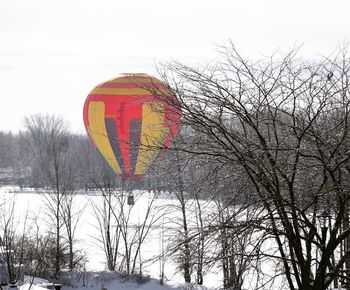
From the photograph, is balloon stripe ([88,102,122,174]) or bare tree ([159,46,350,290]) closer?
bare tree ([159,46,350,290])

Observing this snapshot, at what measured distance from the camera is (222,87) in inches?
245

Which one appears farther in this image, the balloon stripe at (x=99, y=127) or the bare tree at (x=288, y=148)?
the balloon stripe at (x=99, y=127)

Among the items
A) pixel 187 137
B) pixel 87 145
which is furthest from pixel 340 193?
pixel 87 145

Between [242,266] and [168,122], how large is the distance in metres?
1.65

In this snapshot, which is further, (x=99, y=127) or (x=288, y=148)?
(x=99, y=127)

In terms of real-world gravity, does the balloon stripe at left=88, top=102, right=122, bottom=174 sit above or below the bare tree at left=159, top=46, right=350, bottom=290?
above

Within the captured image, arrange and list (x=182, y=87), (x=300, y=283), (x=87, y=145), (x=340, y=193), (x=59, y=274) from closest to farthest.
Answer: (x=340, y=193), (x=300, y=283), (x=182, y=87), (x=59, y=274), (x=87, y=145)

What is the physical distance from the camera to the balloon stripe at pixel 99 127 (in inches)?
991

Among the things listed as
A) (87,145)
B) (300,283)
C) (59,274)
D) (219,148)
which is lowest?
(59,274)

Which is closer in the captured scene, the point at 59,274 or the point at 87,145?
the point at 59,274

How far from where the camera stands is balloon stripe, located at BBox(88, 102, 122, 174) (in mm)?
25172

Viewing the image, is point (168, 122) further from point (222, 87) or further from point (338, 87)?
point (338, 87)

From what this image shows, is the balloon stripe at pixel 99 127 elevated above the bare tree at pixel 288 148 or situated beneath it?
elevated above

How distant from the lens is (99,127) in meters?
25.5
